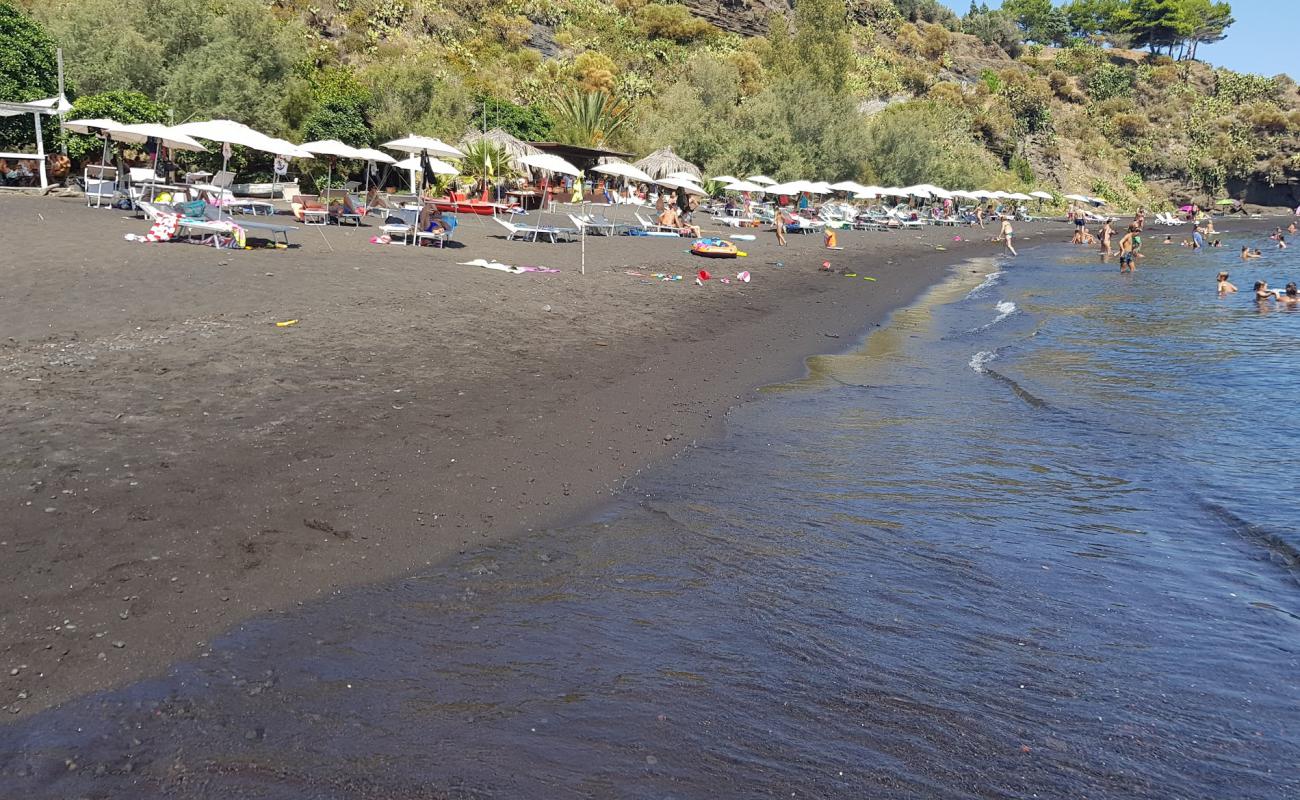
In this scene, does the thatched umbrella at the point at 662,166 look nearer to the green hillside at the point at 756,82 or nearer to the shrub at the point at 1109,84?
the green hillside at the point at 756,82

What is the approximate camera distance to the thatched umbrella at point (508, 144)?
34.1 m

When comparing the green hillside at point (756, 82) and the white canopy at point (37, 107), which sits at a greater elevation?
the green hillside at point (756, 82)

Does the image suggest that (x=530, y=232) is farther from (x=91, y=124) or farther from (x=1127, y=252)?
(x=1127, y=252)

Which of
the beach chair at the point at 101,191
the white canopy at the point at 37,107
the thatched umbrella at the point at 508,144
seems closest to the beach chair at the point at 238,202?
the beach chair at the point at 101,191

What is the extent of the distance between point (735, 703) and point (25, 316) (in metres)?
8.37

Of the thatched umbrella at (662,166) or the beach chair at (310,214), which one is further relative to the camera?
the thatched umbrella at (662,166)

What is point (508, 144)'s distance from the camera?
3494 cm

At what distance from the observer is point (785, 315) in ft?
52.9

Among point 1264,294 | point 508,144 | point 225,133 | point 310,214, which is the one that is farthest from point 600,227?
point 1264,294

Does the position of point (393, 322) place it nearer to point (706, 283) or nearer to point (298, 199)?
point (706, 283)

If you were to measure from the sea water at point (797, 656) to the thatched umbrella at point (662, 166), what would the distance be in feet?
107

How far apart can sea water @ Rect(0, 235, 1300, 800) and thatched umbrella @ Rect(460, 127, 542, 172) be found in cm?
2749

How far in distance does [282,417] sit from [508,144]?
29572 millimetres

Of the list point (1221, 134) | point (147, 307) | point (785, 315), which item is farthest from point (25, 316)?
point (1221, 134)
